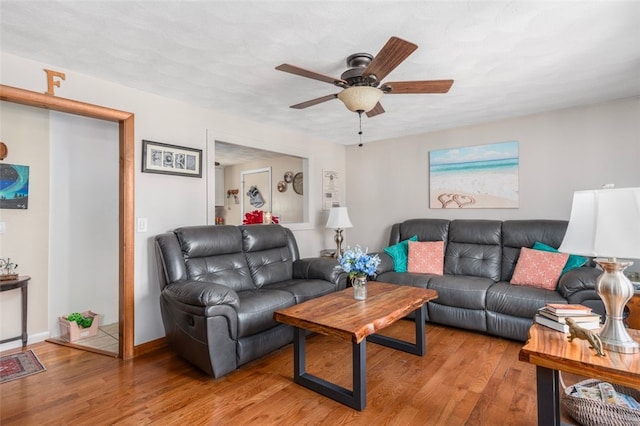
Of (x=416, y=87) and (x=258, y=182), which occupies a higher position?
(x=416, y=87)

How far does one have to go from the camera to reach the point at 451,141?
13.7 ft

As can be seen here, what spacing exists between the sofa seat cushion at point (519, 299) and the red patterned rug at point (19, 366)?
3786 mm

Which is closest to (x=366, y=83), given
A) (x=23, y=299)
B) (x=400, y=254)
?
(x=400, y=254)

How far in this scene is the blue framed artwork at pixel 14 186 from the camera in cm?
296

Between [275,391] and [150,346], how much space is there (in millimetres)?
1396

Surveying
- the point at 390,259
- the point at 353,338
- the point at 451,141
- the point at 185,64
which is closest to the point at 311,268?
the point at 390,259

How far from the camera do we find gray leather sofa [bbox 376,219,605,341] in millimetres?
2734

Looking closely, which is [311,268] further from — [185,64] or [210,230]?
[185,64]

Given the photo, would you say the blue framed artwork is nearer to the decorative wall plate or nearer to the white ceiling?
the white ceiling

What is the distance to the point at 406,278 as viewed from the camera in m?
3.46

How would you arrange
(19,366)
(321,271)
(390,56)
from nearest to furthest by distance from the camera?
(390,56) < (19,366) < (321,271)

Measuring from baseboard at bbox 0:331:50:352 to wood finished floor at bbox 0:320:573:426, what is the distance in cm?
36

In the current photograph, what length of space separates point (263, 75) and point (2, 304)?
10.3 feet

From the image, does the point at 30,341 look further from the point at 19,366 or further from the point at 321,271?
the point at 321,271
